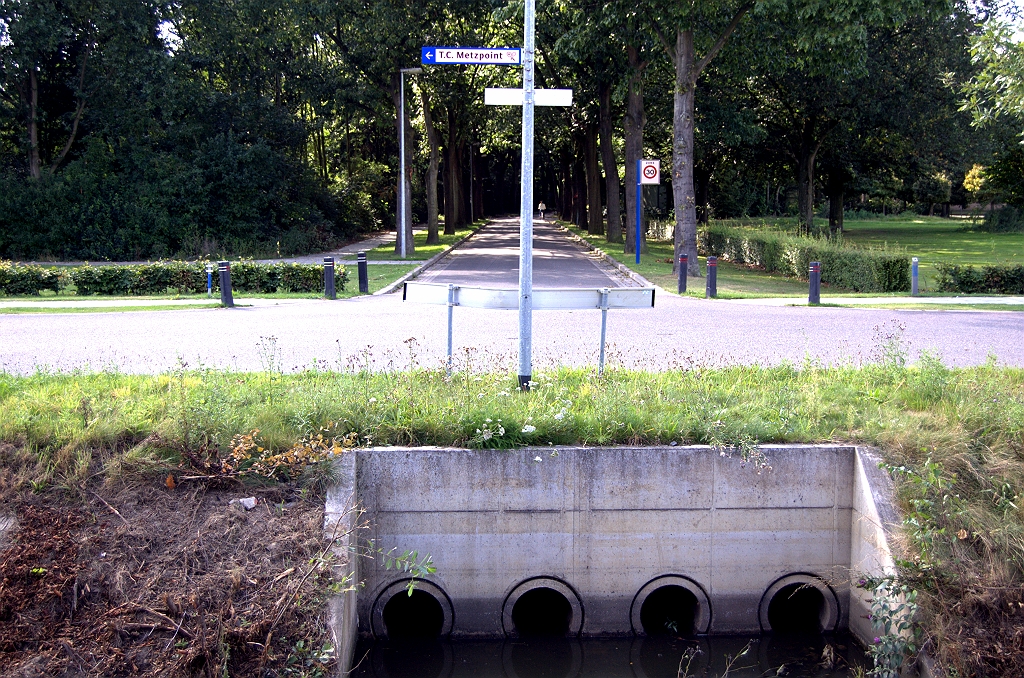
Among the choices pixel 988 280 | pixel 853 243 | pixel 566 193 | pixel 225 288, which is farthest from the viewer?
pixel 566 193

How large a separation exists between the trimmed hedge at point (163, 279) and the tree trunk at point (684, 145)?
9.59 metres

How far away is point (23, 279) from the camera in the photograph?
20.1 meters

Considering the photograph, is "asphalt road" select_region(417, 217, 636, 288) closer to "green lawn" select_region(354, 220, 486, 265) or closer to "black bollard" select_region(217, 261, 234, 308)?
"green lawn" select_region(354, 220, 486, 265)

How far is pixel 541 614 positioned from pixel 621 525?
4.22 feet

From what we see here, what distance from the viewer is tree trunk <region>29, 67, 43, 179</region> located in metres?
33.7

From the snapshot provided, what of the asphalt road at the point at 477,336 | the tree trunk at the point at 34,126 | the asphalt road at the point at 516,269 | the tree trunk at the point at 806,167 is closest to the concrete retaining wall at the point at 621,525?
the asphalt road at the point at 477,336

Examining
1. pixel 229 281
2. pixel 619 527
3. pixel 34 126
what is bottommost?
pixel 619 527

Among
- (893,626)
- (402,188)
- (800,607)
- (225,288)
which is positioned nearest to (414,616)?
(800,607)

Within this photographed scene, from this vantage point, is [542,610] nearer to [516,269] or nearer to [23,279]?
[23,279]

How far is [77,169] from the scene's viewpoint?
3428cm

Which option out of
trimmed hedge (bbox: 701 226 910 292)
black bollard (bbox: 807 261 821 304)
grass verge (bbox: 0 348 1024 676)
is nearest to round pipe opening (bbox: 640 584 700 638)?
grass verge (bbox: 0 348 1024 676)

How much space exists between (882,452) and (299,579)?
4775mm

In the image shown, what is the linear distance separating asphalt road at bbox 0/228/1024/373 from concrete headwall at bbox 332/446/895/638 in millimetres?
1835

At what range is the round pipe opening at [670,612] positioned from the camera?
24.9 feet
